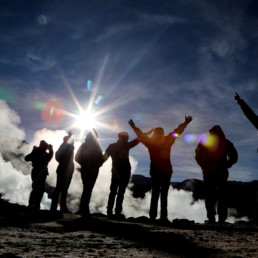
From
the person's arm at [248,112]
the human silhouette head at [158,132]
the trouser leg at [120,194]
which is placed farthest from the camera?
the trouser leg at [120,194]

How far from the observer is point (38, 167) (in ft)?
29.6

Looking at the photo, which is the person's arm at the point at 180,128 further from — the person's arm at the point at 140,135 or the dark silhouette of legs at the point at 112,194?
the dark silhouette of legs at the point at 112,194

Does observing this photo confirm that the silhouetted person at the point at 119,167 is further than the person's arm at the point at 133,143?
No

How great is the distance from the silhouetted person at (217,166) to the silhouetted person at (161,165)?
90 cm

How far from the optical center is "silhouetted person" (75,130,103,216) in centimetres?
697

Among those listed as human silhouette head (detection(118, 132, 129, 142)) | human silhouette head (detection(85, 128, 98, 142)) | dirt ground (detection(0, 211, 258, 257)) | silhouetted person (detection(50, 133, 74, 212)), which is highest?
human silhouette head (detection(118, 132, 129, 142))

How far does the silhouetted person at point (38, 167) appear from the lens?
29.5ft

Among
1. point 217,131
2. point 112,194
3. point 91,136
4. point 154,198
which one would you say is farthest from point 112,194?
point 217,131

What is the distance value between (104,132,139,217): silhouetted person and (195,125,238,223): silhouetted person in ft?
6.66

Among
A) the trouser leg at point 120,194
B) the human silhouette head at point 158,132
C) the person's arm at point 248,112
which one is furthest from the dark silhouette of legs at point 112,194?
the person's arm at point 248,112

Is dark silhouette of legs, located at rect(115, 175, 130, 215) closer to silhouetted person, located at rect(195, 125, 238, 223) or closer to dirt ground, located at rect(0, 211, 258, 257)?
silhouetted person, located at rect(195, 125, 238, 223)

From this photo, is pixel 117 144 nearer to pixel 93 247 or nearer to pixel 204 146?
pixel 204 146

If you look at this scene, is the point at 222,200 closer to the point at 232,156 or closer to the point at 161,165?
the point at 232,156

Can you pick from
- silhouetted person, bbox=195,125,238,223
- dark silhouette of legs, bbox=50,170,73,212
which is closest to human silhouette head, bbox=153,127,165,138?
silhouetted person, bbox=195,125,238,223
